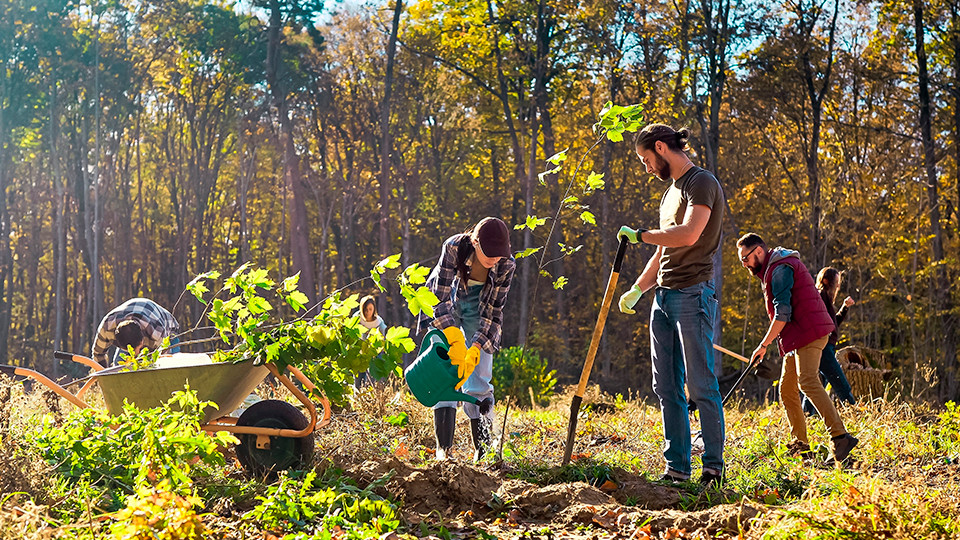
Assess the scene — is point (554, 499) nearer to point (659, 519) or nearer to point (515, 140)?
point (659, 519)

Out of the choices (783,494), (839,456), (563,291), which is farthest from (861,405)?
(563,291)

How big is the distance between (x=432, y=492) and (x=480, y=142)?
20.8 m

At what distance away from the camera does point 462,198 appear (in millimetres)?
24125

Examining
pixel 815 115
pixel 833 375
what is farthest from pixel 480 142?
pixel 833 375

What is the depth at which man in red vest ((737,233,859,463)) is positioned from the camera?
519cm

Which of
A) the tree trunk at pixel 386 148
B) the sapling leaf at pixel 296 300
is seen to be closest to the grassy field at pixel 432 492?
the sapling leaf at pixel 296 300

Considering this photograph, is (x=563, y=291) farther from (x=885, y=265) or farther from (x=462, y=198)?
(x=885, y=265)

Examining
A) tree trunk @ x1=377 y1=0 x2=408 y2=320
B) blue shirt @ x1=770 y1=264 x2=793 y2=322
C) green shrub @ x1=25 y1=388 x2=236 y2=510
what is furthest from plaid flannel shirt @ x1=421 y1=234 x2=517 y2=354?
tree trunk @ x1=377 y1=0 x2=408 y2=320

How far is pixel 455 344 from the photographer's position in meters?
4.21

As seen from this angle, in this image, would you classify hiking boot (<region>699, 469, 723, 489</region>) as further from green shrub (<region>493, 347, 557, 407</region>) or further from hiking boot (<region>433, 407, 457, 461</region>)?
green shrub (<region>493, 347, 557, 407</region>)

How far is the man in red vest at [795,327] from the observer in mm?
5188

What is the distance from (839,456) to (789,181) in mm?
16152

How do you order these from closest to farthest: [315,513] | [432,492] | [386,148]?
1. [315,513]
2. [432,492]
3. [386,148]

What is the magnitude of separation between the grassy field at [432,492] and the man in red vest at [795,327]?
29cm
